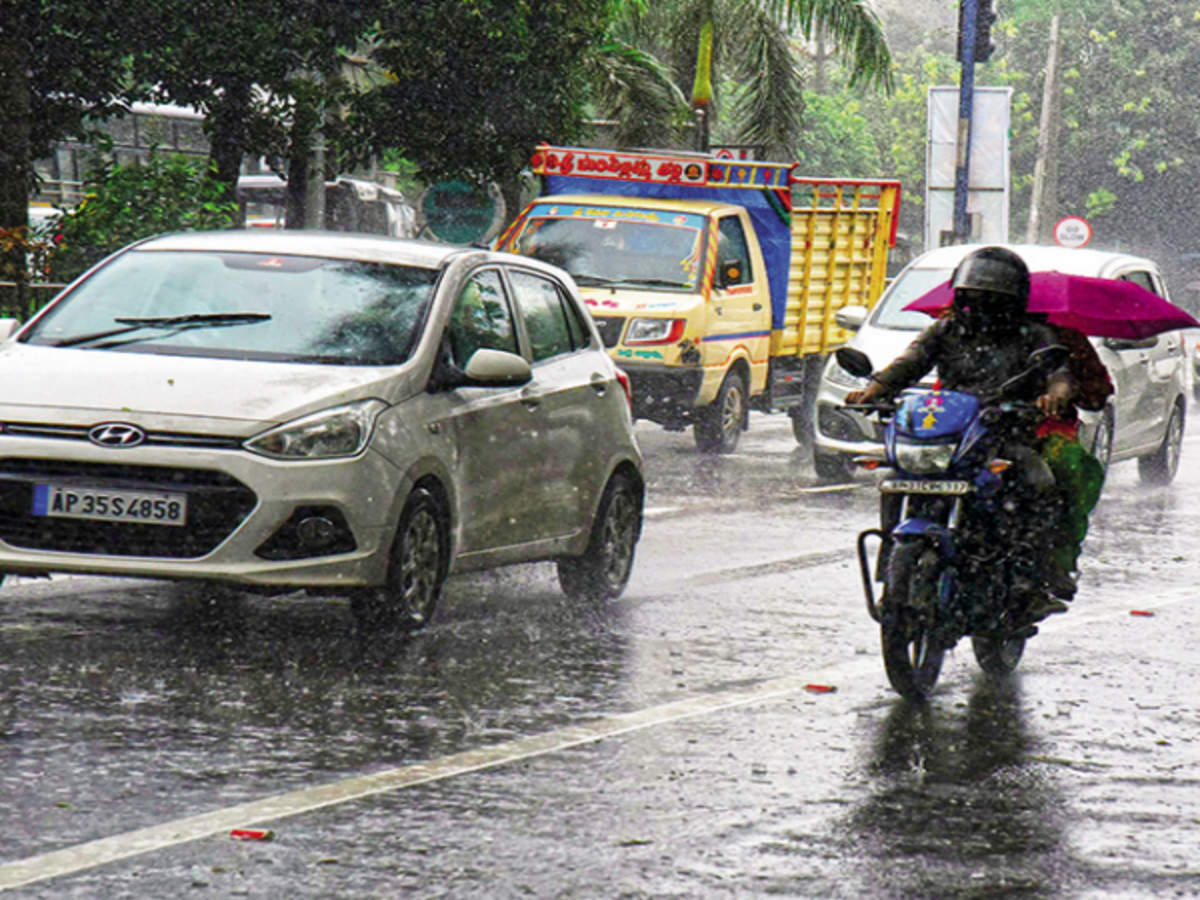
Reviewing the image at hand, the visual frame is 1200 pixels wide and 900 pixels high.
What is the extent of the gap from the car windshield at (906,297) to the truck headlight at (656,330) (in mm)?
1930

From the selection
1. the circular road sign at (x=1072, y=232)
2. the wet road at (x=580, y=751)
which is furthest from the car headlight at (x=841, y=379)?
the circular road sign at (x=1072, y=232)

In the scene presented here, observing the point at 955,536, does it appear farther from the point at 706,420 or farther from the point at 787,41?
the point at 787,41

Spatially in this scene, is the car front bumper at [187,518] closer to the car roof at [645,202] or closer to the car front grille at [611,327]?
the car front grille at [611,327]

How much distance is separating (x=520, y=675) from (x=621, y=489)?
8.55 feet

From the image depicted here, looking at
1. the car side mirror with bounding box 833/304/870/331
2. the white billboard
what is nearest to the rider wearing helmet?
the car side mirror with bounding box 833/304/870/331

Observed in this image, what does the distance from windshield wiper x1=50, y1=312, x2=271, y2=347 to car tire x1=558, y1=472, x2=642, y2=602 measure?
186 centimetres

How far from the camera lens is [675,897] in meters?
5.11

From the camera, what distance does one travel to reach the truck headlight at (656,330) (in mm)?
18859

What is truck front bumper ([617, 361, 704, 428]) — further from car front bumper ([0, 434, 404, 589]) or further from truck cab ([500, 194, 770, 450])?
car front bumper ([0, 434, 404, 589])

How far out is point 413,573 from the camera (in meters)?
→ 8.82

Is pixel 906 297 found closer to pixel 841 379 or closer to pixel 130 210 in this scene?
pixel 841 379

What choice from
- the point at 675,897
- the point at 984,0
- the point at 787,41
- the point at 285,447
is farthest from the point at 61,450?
the point at 787,41

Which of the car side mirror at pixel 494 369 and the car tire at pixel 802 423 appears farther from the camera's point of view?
the car tire at pixel 802 423

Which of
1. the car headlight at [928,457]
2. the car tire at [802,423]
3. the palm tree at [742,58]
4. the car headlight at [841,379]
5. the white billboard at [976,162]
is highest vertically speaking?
the palm tree at [742,58]
